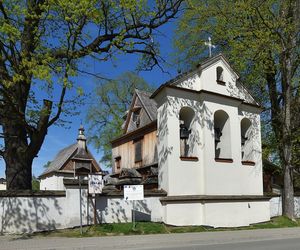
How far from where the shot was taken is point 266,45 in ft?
80.4

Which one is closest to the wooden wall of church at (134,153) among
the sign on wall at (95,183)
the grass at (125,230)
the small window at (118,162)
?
the small window at (118,162)

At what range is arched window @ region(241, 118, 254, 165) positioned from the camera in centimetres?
2594

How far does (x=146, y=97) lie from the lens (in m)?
32.1

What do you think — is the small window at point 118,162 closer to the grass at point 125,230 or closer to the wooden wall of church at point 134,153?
the wooden wall of church at point 134,153

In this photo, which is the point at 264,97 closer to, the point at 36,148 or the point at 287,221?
the point at 287,221

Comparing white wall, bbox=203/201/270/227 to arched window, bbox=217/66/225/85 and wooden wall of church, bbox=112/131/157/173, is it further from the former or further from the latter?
arched window, bbox=217/66/225/85

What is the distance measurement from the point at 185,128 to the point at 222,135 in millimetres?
2631

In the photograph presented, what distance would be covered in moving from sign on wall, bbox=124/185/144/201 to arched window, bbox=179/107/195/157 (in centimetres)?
478

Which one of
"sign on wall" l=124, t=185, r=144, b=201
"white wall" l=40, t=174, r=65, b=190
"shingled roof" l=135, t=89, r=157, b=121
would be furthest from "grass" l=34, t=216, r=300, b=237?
"white wall" l=40, t=174, r=65, b=190

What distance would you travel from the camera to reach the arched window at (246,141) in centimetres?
2594

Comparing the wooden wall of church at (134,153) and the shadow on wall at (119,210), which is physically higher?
the wooden wall of church at (134,153)

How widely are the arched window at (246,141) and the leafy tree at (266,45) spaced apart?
2.21 m

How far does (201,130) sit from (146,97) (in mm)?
10117

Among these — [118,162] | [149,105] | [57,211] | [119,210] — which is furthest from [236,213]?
[118,162]
